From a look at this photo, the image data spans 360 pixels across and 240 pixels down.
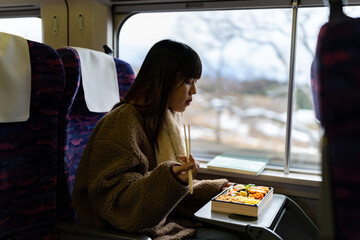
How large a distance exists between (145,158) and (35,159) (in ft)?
1.67

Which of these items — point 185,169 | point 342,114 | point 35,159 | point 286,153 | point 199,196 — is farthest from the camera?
point 286,153

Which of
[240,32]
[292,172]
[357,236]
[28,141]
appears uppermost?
[240,32]

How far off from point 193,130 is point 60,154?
1.08 meters

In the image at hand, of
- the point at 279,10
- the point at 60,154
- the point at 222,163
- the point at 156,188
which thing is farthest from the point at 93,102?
the point at 279,10

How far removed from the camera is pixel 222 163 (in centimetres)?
230

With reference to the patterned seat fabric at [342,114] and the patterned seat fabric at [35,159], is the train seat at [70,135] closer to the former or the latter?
the patterned seat fabric at [35,159]

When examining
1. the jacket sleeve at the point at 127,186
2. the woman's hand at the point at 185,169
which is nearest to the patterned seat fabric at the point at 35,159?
the jacket sleeve at the point at 127,186

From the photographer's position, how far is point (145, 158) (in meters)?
1.46

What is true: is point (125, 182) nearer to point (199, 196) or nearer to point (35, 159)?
point (35, 159)

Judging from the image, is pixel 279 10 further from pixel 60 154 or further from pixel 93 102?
pixel 60 154

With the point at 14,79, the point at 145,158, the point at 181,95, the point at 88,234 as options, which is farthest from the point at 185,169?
the point at 14,79

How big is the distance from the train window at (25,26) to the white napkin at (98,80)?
3.73 ft

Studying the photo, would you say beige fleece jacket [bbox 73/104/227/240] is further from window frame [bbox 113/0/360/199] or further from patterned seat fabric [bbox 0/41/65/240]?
window frame [bbox 113/0/360/199]

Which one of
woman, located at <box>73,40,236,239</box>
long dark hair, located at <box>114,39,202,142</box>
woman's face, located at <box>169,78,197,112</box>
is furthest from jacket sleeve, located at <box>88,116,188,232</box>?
woman's face, located at <box>169,78,197,112</box>
